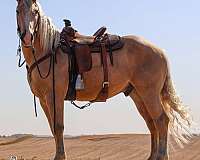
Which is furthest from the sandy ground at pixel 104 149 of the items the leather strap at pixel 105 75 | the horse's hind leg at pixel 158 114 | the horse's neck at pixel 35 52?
the horse's neck at pixel 35 52

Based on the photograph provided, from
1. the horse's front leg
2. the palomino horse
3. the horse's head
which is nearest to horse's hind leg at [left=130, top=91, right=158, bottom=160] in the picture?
the palomino horse

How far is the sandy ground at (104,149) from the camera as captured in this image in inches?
600

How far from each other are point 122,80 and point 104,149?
10.1m

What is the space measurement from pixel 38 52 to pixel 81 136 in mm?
17724

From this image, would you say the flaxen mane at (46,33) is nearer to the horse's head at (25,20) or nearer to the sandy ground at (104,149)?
the horse's head at (25,20)

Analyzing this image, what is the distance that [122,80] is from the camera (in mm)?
8023

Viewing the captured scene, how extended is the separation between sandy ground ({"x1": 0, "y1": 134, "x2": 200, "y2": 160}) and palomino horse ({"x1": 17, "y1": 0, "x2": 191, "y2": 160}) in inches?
240

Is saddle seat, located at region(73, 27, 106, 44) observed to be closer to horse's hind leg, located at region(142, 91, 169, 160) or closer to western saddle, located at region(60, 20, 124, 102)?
western saddle, located at region(60, 20, 124, 102)

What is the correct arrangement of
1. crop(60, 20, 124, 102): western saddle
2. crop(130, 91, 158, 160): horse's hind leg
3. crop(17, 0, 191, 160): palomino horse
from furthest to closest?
crop(130, 91, 158, 160): horse's hind leg < crop(60, 20, 124, 102): western saddle < crop(17, 0, 191, 160): palomino horse

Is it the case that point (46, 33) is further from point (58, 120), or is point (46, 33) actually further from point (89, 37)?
point (58, 120)

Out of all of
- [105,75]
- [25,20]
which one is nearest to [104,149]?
[105,75]

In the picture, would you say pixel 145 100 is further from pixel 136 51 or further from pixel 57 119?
pixel 57 119

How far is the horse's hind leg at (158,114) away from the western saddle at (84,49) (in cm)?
68

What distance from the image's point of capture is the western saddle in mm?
7656
